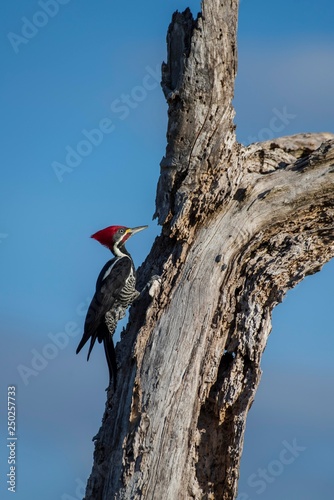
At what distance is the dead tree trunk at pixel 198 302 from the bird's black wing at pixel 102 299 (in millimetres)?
796

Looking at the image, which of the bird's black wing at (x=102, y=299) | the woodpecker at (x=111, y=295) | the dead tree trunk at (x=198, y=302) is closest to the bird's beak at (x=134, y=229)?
the woodpecker at (x=111, y=295)

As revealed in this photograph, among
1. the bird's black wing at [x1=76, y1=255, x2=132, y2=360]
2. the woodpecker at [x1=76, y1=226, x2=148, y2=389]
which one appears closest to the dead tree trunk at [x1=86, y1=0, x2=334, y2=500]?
the woodpecker at [x1=76, y1=226, x2=148, y2=389]

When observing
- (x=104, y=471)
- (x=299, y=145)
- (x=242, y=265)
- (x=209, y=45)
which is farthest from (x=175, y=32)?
(x=104, y=471)

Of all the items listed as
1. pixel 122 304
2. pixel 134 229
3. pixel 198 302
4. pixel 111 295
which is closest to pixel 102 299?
pixel 111 295

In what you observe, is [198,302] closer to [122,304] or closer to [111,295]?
[122,304]

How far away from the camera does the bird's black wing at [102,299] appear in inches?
256

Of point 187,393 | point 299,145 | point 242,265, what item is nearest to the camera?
point 187,393

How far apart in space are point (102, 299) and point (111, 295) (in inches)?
3.4

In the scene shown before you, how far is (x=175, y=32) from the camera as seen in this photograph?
18.1 ft

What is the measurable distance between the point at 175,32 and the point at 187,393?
2541mm

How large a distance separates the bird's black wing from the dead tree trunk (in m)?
0.80

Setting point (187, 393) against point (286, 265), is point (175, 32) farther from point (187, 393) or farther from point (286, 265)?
point (187, 393)

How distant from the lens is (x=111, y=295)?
677 cm

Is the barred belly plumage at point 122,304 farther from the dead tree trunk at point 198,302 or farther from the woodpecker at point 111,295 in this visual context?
the dead tree trunk at point 198,302
